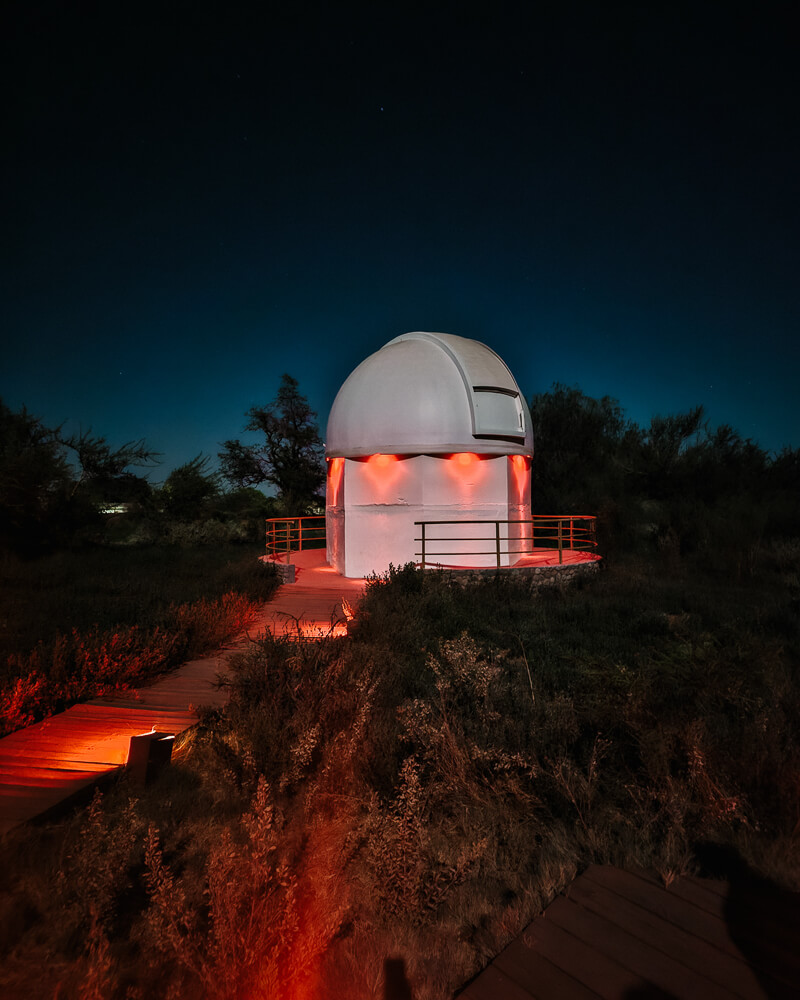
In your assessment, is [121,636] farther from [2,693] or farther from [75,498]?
[75,498]

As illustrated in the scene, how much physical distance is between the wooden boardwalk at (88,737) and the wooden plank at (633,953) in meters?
2.97

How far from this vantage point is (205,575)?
1334 centimetres

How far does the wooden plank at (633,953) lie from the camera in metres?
2.00

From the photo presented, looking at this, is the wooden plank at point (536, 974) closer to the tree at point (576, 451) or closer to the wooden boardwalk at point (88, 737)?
A: the wooden boardwalk at point (88, 737)

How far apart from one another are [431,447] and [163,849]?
10330mm

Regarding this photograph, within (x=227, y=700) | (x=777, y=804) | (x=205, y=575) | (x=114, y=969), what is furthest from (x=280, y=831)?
(x=205, y=575)

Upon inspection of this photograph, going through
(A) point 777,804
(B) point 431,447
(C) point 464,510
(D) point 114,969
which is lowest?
(D) point 114,969

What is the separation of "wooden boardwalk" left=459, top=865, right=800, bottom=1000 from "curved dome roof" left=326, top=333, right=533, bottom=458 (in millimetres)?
10514

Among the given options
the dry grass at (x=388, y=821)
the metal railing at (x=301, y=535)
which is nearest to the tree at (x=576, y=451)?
the metal railing at (x=301, y=535)

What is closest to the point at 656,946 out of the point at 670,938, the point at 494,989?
the point at 670,938

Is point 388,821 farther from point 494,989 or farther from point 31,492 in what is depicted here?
point 31,492

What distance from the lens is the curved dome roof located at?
12680 millimetres

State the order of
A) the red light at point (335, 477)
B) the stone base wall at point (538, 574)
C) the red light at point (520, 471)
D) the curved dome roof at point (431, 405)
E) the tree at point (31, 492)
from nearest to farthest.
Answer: the stone base wall at point (538, 574) → the curved dome roof at point (431, 405) → the red light at point (520, 471) → the red light at point (335, 477) → the tree at point (31, 492)

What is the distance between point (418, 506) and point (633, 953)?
419 inches
